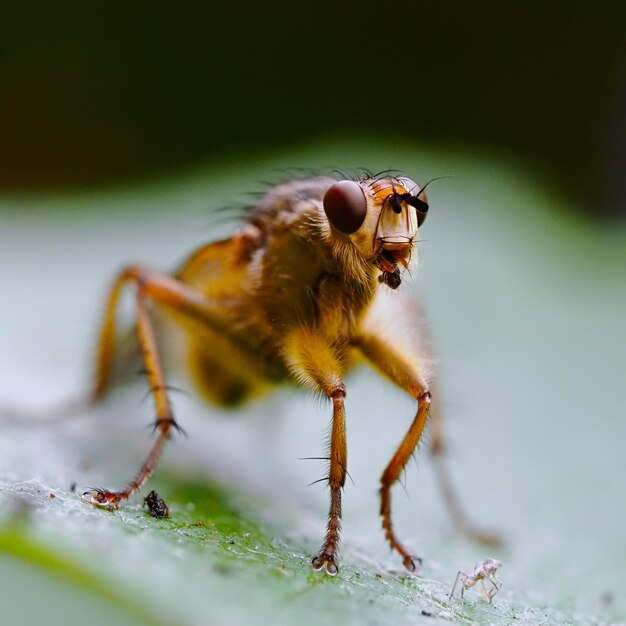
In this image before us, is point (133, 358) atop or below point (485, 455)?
atop

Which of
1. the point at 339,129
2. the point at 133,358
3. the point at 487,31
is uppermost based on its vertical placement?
the point at 487,31

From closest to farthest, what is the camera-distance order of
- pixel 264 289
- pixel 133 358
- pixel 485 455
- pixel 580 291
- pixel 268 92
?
pixel 264 289
pixel 133 358
pixel 485 455
pixel 580 291
pixel 268 92

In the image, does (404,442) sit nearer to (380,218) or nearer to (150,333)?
(380,218)

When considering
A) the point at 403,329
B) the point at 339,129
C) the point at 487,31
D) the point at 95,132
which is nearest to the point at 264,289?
the point at 403,329

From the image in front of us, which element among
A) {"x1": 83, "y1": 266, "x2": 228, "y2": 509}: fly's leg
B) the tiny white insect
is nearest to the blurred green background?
{"x1": 83, "y1": 266, "x2": 228, "y2": 509}: fly's leg

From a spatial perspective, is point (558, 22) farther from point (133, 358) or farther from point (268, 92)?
point (133, 358)

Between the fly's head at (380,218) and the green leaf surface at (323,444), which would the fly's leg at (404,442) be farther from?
the fly's head at (380,218)

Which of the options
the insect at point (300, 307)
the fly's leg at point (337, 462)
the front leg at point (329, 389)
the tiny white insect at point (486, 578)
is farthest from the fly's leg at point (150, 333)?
the tiny white insect at point (486, 578)

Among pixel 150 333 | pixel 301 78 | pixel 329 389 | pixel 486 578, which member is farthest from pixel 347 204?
pixel 301 78
